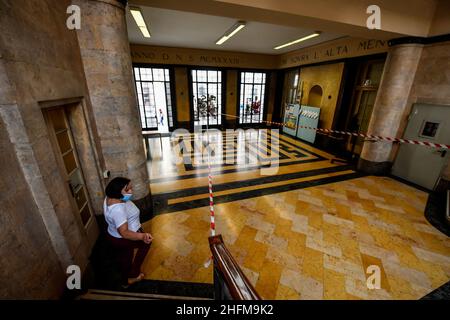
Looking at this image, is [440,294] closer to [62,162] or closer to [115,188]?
[115,188]

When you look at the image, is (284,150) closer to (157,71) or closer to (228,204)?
(228,204)

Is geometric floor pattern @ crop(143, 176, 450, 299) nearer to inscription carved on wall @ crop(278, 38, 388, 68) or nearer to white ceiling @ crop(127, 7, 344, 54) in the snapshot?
inscription carved on wall @ crop(278, 38, 388, 68)

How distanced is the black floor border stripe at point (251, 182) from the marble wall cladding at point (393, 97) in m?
0.94

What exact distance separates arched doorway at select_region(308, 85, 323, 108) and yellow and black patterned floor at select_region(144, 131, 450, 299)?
169 inches

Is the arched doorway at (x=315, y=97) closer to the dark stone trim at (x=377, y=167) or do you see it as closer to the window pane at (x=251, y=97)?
the window pane at (x=251, y=97)

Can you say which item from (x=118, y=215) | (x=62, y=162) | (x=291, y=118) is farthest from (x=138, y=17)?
(x=291, y=118)

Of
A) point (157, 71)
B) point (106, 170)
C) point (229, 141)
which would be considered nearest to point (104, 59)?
point (106, 170)

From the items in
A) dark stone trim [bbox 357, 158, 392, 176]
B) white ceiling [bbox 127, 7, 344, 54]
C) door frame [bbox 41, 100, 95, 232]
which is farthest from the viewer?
dark stone trim [bbox 357, 158, 392, 176]

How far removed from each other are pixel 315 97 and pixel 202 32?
19.0 feet

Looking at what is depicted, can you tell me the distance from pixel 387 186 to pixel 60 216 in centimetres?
659

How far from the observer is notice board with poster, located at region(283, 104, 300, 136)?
9.18 metres

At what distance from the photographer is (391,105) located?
4887mm

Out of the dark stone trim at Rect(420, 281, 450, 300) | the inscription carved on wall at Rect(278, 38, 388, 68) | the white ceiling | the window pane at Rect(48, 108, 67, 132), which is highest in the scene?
the white ceiling

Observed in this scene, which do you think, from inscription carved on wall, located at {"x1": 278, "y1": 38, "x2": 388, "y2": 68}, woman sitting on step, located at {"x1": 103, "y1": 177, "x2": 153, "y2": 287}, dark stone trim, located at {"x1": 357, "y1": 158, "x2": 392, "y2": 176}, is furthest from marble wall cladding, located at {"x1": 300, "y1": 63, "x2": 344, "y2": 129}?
woman sitting on step, located at {"x1": 103, "y1": 177, "x2": 153, "y2": 287}
